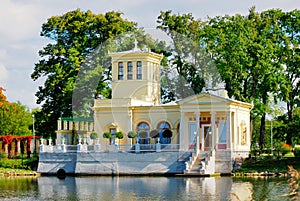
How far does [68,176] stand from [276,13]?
17.7 meters

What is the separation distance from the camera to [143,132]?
34531 mm

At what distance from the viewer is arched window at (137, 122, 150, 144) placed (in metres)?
34.4

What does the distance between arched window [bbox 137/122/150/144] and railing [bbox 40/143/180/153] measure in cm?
147

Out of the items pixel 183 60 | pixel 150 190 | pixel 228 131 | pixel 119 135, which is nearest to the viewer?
pixel 150 190

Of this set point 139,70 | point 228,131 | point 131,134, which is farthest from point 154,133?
point 228,131

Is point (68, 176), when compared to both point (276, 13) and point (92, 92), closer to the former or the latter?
point (92, 92)

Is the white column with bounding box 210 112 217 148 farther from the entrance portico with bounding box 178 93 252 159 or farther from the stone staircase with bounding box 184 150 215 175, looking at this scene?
the stone staircase with bounding box 184 150 215 175

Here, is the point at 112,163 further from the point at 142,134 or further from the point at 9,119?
the point at 9,119

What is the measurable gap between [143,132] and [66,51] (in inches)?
385

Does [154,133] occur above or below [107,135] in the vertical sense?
above

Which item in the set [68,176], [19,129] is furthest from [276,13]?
[19,129]

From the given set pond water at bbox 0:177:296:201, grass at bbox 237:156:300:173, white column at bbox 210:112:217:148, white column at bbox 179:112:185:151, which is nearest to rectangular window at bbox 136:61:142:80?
white column at bbox 179:112:185:151

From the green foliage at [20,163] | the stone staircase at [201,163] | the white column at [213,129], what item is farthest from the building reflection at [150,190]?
the green foliage at [20,163]

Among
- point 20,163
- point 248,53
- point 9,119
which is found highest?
point 248,53
